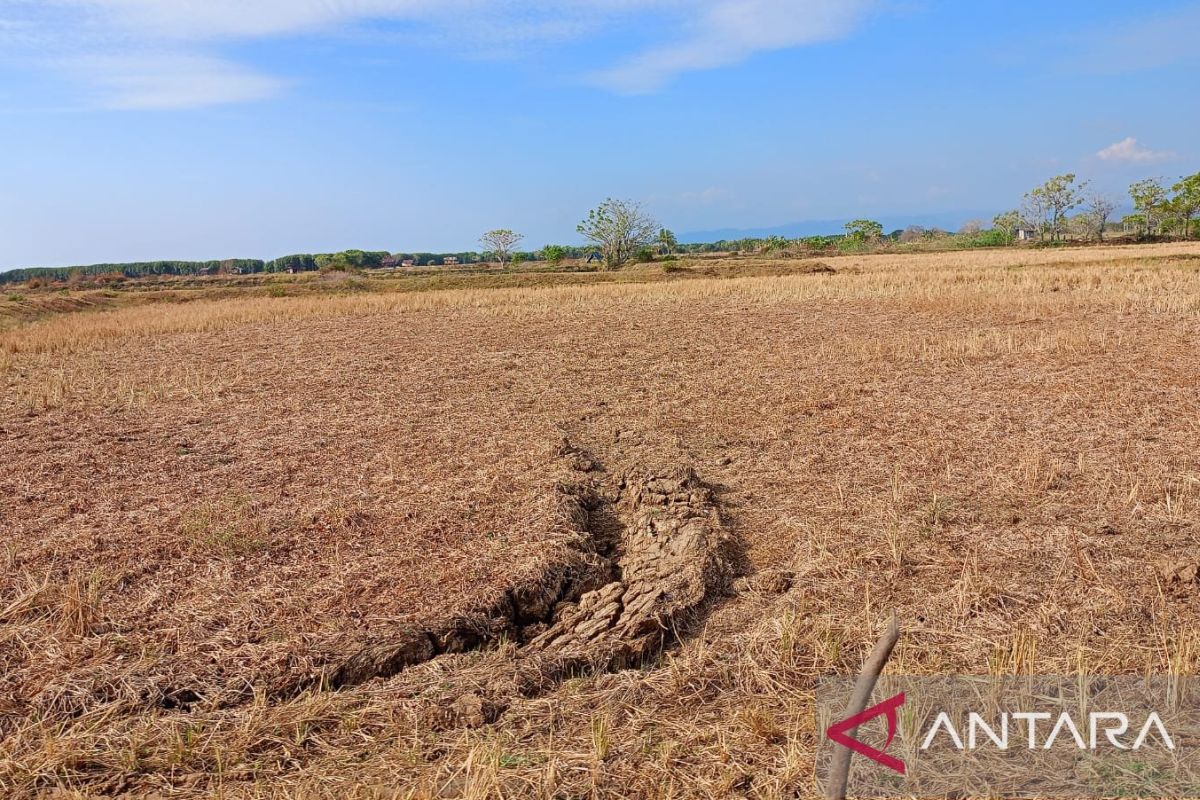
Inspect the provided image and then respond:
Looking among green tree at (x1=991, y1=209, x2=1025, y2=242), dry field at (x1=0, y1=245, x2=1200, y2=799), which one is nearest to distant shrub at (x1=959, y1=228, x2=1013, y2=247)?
green tree at (x1=991, y1=209, x2=1025, y2=242)

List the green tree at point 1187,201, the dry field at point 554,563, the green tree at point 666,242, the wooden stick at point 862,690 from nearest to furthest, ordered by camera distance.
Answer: the wooden stick at point 862,690 < the dry field at point 554,563 < the green tree at point 1187,201 < the green tree at point 666,242

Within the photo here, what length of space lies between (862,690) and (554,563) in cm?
331

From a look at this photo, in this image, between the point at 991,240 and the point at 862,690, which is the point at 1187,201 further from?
the point at 862,690

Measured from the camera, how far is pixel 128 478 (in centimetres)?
701

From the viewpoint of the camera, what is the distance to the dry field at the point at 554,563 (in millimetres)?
3221

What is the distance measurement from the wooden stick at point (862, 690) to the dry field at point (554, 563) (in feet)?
3.42

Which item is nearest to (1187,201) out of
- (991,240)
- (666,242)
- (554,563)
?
(991,240)

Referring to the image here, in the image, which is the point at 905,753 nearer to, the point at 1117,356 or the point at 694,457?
the point at 694,457

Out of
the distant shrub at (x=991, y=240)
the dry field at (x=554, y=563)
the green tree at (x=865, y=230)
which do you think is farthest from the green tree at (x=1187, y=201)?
the dry field at (x=554, y=563)

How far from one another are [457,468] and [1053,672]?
4.92 metres

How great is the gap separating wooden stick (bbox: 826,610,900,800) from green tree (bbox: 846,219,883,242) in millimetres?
89540

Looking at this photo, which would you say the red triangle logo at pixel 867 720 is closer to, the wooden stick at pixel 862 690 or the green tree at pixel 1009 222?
the wooden stick at pixel 862 690

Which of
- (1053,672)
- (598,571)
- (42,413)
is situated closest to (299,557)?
(598,571)

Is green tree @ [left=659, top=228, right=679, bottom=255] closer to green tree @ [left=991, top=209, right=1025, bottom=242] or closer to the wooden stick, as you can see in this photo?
green tree @ [left=991, top=209, right=1025, bottom=242]
